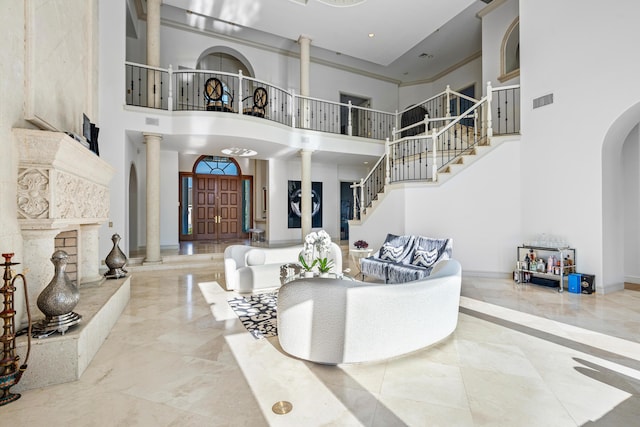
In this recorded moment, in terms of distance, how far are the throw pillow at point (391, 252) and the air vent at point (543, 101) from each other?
3.59 m

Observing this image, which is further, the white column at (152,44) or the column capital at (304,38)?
the column capital at (304,38)

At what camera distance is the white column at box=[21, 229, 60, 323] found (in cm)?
272

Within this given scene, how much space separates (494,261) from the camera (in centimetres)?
595

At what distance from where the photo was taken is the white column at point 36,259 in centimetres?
272

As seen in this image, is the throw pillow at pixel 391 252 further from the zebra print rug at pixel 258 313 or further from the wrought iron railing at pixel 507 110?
the wrought iron railing at pixel 507 110

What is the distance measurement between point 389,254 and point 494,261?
2162mm

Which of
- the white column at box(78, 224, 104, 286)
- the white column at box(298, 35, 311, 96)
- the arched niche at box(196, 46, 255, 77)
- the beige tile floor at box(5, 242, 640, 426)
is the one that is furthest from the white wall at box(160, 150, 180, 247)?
the beige tile floor at box(5, 242, 640, 426)

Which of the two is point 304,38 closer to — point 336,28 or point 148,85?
point 336,28

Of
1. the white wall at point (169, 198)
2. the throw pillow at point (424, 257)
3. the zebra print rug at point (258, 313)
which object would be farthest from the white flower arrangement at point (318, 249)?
the white wall at point (169, 198)

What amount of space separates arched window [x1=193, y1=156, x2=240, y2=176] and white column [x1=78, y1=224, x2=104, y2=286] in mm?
7005

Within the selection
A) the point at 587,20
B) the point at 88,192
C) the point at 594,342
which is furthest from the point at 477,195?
the point at 88,192

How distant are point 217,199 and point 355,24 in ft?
23.3

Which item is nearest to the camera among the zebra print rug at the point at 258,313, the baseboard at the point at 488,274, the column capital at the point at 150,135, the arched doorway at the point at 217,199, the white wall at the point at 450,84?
the zebra print rug at the point at 258,313

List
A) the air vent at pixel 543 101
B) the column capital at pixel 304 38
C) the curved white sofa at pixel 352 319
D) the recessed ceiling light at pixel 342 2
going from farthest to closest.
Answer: the column capital at pixel 304 38, the recessed ceiling light at pixel 342 2, the air vent at pixel 543 101, the curved white sofa at pixel 352 319
